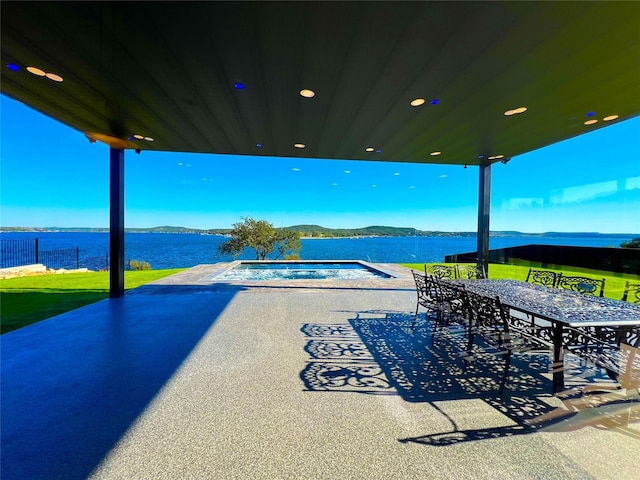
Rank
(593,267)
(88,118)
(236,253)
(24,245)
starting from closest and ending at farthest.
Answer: (88,118)
(593,267)
(24,245)
(236,253)

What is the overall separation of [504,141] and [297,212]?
72.8 ft

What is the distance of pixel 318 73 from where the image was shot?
2670 mm

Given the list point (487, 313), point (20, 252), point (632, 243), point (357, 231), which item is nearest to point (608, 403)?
point (487, 313)

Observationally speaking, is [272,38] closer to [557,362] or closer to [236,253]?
[557,362]

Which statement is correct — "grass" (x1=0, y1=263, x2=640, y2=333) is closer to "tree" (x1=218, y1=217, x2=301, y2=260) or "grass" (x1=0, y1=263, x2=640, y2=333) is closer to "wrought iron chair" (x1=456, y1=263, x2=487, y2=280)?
"wrought iron chair" (x1=456, y1=263, x2=487, y2=280)

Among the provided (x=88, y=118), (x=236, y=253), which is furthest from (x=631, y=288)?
(x=236, y=253)

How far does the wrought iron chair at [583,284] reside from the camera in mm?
3372

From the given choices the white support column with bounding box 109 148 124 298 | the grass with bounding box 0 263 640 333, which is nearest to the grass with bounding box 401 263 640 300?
the grass with bounding box 0 263 640 333

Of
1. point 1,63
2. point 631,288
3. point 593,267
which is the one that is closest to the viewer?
point 1,63

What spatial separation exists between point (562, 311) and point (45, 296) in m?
8.38

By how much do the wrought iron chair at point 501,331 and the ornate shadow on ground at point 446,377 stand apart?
0.19 metres

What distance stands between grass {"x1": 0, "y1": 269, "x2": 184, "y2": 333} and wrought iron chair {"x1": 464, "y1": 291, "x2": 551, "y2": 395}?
584cm

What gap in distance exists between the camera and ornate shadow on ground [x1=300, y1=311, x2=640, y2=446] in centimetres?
188

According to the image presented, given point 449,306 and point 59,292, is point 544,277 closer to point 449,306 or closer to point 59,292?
point 449,306
